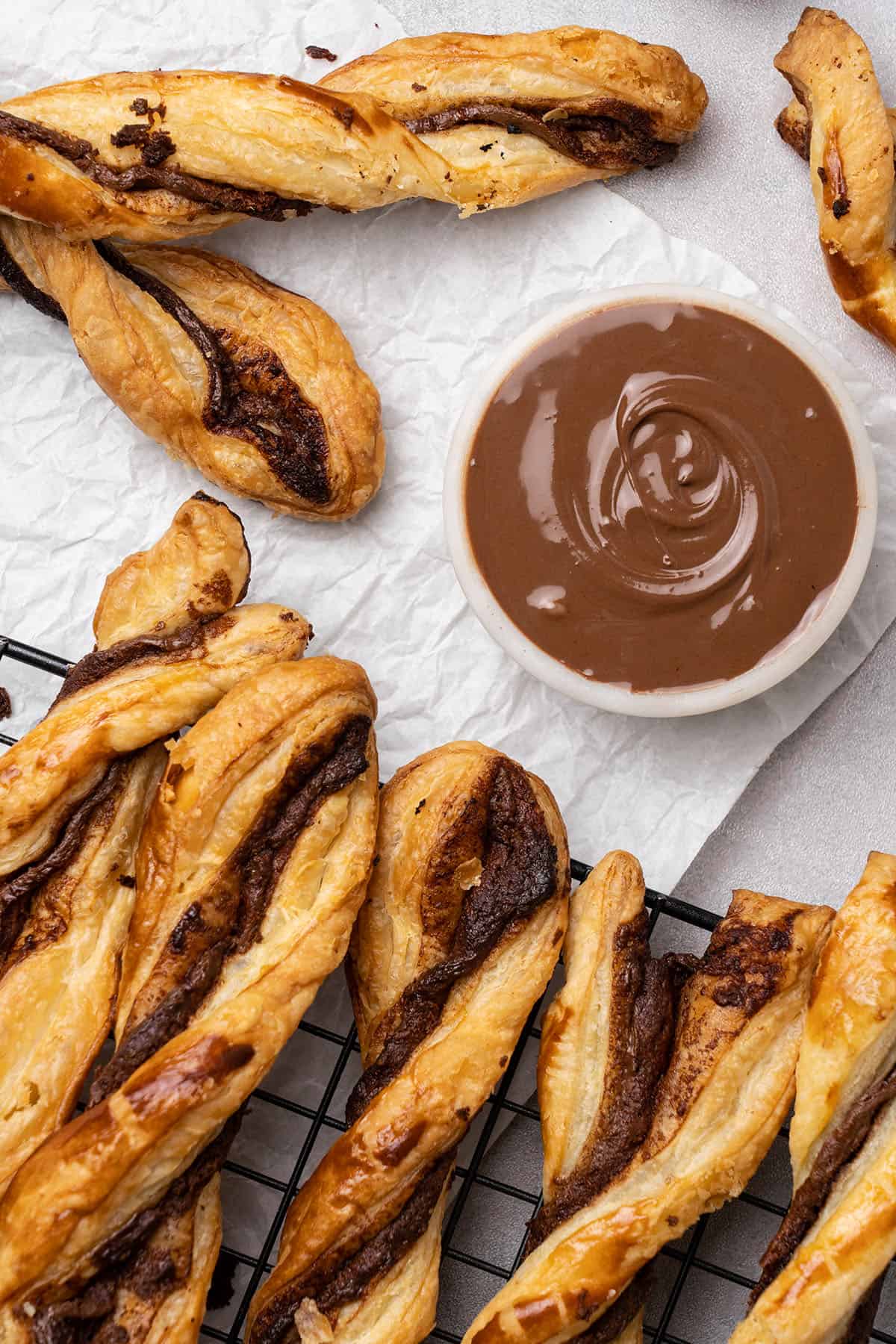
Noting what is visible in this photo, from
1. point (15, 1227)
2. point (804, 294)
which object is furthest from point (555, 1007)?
point (804, 294)

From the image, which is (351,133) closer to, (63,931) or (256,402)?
(256,402)

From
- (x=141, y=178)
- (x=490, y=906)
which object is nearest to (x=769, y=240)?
(x=141, y=178)

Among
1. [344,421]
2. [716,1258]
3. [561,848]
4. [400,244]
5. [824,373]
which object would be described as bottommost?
[716,1258]

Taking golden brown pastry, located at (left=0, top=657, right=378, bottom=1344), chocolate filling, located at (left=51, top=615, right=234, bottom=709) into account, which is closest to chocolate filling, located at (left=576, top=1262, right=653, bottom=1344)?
golden brown pastry, located at (left=0, top=657, right=378, bottom=1344)

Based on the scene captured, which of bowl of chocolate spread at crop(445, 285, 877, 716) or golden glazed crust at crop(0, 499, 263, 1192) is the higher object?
bowl of chocolate spread at crop(445, 285, 877, 716)

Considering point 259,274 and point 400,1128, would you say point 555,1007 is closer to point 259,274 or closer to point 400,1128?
point 400,1128

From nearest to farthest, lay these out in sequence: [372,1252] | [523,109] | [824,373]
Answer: [372,1252] → [824,373] → [523,109]

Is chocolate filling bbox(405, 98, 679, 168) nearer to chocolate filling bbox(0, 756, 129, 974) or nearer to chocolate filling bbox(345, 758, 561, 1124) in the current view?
chocolate filling bbox(345, 758, 561, 1124)
